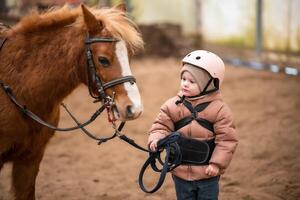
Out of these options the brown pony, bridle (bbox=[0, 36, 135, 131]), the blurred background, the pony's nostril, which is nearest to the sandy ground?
the blurred background

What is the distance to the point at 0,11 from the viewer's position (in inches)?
357

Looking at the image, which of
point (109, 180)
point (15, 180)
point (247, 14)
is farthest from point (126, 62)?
point (247, 14)

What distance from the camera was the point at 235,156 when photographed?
541cm

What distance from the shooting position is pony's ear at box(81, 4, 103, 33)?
315 cm

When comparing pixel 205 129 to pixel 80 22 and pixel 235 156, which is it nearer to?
pixel 80 22

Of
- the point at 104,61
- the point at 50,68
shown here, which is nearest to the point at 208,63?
the point at 104,61

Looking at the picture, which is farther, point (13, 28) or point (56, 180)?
point (56, 180)

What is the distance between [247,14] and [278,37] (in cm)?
134

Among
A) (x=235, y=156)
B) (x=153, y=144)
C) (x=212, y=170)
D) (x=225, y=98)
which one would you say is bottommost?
(x=225, y=98)

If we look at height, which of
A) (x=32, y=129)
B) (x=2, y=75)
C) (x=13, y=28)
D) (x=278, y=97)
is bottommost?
(x=278, y=97)

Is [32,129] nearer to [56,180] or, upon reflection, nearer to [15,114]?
[15,114]

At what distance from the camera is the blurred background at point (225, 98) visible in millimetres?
4684

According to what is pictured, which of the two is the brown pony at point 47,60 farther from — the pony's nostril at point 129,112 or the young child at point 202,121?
the young child at point 202,121

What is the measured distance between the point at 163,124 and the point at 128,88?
1.14ft
